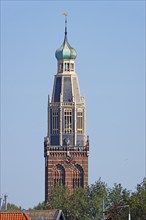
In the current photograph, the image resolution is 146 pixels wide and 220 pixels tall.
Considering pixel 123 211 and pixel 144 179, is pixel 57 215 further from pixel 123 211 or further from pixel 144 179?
pixel 144 179

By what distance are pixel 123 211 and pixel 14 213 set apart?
166ft

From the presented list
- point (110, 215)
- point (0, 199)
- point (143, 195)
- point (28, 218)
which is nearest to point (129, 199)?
point (143, 195)

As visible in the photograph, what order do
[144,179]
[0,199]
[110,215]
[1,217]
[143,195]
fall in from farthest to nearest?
[144,179] → [143,195] → [110,215] → [0,199] → [1,217]

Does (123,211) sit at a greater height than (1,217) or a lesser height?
greater

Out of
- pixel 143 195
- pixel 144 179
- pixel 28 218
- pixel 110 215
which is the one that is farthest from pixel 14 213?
pixel 144 179

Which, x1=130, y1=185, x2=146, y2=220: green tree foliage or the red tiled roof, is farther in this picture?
x1=130, y1=185, x2=146, y2=220: green tree foliage

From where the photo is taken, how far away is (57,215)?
421ft

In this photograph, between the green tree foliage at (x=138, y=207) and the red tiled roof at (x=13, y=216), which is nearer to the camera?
the red tiled roof at (x=13, y=216)

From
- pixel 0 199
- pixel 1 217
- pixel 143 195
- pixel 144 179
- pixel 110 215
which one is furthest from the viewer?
pixel 144 179

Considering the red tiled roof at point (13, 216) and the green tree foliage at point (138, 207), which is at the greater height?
the green tree foliage at point (138, 207)

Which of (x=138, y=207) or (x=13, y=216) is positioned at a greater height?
(x=138, y=207)

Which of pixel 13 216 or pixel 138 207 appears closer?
pixel 13 216

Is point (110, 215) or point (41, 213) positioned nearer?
point (41, 213)

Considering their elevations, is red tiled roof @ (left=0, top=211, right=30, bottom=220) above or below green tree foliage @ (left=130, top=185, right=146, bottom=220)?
below
